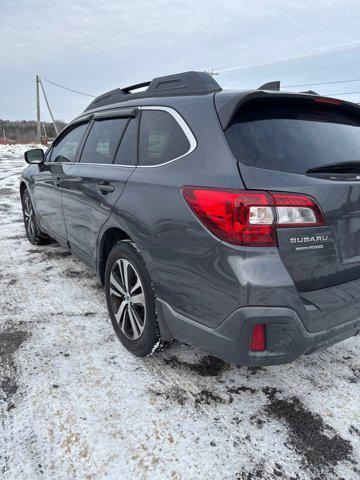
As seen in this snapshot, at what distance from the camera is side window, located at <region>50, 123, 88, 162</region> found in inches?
151

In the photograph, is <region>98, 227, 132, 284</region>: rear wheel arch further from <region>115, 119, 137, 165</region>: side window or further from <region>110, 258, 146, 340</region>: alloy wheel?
<region>115, 119, 137, 165</region>: side window

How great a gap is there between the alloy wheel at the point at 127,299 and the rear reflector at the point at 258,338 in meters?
0.84

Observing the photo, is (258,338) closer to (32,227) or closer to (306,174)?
(306,174)

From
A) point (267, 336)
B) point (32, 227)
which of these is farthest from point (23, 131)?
point (267, 336)

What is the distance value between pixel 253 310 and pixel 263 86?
154 centimetres

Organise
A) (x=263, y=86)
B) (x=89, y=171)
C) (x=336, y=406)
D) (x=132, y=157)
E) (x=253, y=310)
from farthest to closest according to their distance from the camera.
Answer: (x=89, y=171) → (x=132, y=157) → (x=263, y=86) → (x=336, y=406) → (x=253, y=310)

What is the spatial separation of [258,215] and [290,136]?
592 millimetres

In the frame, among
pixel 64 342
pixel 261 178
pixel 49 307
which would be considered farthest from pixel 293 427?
pixel 49 307

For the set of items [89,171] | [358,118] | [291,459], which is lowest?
[291,459]

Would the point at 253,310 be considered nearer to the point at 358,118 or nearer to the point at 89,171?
the point at 358,118

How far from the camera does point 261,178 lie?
1.85m

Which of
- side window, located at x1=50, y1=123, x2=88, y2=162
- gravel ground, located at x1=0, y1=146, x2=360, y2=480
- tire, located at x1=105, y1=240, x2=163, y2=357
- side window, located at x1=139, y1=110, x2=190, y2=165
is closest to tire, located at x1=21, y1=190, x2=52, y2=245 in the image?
side window, located at x1=50, y1=123, x2=88, y2=162

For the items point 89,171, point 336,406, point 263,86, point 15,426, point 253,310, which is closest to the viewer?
point 253,310

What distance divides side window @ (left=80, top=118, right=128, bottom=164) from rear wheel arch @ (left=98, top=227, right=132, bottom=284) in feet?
1.89
